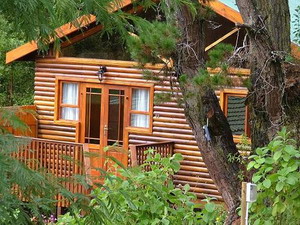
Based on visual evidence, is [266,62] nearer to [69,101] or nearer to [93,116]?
[93,116]

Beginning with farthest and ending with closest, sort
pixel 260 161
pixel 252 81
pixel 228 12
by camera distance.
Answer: pixel 228 12 < pixel 252 81 < pixel 260 161

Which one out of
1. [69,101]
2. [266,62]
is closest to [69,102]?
[69,101]

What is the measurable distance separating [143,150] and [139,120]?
1.73 metres

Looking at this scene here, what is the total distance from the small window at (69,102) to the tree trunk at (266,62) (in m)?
7.76

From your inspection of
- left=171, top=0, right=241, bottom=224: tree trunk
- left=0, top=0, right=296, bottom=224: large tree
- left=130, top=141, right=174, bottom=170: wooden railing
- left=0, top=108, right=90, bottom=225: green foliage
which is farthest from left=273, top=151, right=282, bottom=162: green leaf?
left=130, top=141, right=174, bottom=170: wooden railing

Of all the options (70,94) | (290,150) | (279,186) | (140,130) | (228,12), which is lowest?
(279,186)

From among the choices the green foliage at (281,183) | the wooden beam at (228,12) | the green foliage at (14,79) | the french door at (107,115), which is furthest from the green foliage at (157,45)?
the green foliage at (14,79)

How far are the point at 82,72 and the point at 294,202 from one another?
36.9 feet

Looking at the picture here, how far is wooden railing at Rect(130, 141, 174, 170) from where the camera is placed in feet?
47.5

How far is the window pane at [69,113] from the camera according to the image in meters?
17.1

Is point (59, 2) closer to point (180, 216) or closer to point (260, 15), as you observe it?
point (180, 216)

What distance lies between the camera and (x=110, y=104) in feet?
54.5

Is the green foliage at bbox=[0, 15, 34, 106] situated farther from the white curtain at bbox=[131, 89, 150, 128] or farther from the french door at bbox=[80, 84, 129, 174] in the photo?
the white curtain at bbox=[131, 89, 150, 128]

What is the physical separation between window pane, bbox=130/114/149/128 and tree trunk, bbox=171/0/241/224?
6.06 m
